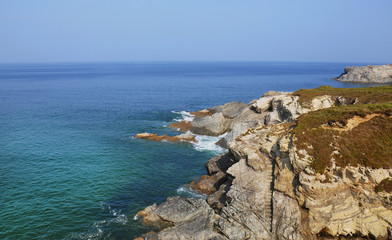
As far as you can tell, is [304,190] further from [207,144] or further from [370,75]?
[370,75]

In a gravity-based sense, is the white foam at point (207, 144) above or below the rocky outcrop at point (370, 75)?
below

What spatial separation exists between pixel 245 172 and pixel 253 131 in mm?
6771

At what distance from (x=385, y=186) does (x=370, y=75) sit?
162633 mm

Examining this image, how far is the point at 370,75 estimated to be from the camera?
160 metres

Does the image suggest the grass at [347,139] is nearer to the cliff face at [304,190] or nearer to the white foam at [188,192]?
the cliff face at [304,190]

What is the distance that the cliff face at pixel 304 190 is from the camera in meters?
25.5

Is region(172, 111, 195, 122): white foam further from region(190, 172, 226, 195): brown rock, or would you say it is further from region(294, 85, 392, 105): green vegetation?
region(190, 172, 226, 195): brown rock

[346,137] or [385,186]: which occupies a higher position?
[346,137]

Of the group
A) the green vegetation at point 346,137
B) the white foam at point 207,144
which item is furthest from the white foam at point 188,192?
the white foam at point 207,144

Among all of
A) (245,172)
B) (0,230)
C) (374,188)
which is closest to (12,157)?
(0,230)

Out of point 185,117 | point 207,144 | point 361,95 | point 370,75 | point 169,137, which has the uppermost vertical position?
point 361,95

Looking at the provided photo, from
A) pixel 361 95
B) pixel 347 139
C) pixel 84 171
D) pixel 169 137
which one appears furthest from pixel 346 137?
pixel 169 137

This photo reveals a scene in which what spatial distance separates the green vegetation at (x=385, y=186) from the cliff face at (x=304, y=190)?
79 mm

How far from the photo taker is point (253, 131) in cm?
3622
